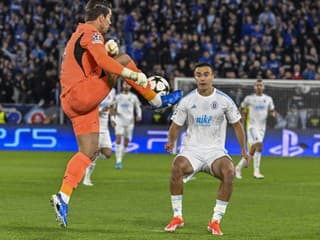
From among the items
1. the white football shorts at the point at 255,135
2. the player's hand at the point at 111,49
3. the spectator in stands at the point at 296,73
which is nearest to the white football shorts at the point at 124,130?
the white football shorts at the point at 255,135

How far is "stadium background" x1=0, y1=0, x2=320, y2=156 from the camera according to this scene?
29.8 meters

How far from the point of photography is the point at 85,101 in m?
10.0

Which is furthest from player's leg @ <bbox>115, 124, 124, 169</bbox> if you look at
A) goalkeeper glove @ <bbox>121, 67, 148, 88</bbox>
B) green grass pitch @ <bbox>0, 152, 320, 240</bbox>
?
goalkeeper glove @ <bbox>121, 67, 148, 88</bbox>

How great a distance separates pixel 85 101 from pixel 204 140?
1.56 m

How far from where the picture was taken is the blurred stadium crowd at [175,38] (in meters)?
31.3

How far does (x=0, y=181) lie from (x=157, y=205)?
541 cm

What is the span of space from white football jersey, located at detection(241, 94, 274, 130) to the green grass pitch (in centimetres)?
123

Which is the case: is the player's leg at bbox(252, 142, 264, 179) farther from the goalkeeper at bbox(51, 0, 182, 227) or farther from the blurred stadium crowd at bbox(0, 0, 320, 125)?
the goalkeeper at bbox(51, 0, 182, 227)

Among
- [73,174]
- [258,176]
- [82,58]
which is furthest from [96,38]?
[258,176]

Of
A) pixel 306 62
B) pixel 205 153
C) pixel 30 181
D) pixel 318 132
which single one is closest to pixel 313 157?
pixel 318 132

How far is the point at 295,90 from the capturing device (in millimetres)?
29828

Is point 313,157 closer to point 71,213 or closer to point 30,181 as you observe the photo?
point 30,181

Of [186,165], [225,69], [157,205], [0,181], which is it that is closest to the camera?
[186,165]

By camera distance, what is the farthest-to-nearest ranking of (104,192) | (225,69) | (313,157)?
(225,69) → (313,157) → (104,192)
